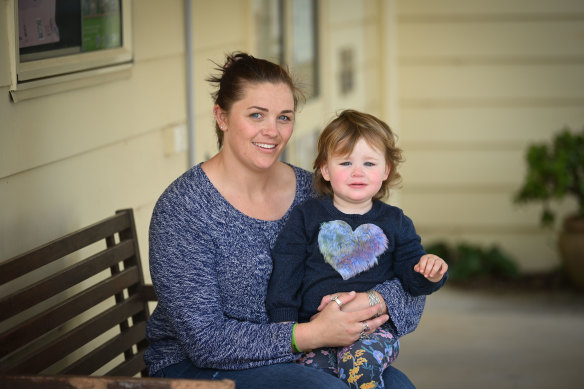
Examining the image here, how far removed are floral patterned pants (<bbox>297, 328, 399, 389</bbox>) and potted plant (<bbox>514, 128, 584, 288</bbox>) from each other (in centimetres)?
386

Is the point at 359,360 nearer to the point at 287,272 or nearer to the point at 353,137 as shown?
the point at 287,272

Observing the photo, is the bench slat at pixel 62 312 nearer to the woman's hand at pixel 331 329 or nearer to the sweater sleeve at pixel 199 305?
the sweater sleeve at pixel 199 305

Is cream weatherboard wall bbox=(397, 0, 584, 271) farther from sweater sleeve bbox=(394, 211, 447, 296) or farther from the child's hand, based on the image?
the child's hand

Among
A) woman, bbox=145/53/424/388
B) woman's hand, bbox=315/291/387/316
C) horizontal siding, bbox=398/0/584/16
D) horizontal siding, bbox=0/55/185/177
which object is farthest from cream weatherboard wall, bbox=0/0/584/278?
woman's hand, bbox=315/291/387/316

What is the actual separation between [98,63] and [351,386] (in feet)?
4.37

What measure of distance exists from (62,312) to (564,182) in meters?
4.28

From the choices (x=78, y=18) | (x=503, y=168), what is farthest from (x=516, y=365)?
(x=78, y=18)

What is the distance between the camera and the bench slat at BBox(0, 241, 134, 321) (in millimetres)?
2035

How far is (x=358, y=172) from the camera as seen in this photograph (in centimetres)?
230

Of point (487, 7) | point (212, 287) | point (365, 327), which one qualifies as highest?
point (487, 7)

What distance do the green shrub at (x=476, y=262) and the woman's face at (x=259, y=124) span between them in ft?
13.8

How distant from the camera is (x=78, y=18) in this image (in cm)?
263

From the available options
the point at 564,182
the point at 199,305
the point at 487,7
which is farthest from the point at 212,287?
the point at 487,7

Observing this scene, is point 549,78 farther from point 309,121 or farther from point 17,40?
point 17,40
